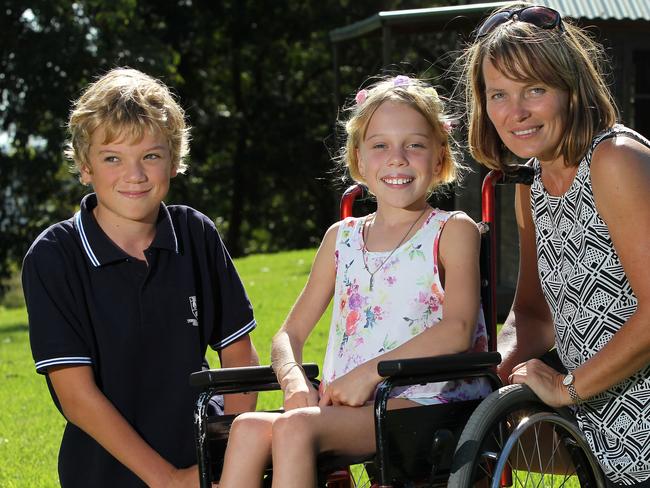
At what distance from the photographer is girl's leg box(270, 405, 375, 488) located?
2.63 m

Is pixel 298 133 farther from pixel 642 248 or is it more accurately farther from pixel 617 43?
pixel 642 248

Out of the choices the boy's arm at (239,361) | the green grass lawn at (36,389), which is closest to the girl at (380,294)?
the boy's arm at (239,361)

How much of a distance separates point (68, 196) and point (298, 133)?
5.13m

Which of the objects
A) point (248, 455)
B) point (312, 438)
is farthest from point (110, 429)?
point (312, 438)

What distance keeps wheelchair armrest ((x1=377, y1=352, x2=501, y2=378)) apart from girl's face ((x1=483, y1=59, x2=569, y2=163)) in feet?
1.95

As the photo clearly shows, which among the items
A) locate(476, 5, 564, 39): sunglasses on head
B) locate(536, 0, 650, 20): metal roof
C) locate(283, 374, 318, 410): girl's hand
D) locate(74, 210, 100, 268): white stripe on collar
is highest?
locate(536, 0, 650, 20): metal roof

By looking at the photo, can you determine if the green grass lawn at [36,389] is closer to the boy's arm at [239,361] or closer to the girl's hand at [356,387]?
the boy's arm at [239,361]

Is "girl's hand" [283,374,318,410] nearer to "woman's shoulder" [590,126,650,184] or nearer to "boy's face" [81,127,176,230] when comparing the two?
"boy's face" [81,127,176,230]

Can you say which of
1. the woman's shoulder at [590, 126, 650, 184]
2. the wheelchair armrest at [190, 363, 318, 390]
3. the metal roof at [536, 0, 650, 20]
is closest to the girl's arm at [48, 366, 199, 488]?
the wheelchair armrest at [190, 363, 318, 390]

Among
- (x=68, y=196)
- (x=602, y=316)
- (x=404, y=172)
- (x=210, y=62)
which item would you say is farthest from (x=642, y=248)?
(x=210, y=62)

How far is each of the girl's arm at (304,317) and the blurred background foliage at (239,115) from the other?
15464 mm

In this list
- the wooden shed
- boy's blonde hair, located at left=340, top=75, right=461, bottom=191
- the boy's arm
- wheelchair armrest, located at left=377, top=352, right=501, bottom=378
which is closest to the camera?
wheelchair armrest, located at left=377, top=352, right=501, bottom=378

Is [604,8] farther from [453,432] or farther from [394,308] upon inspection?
[453,432]

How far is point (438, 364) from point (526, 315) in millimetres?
830
